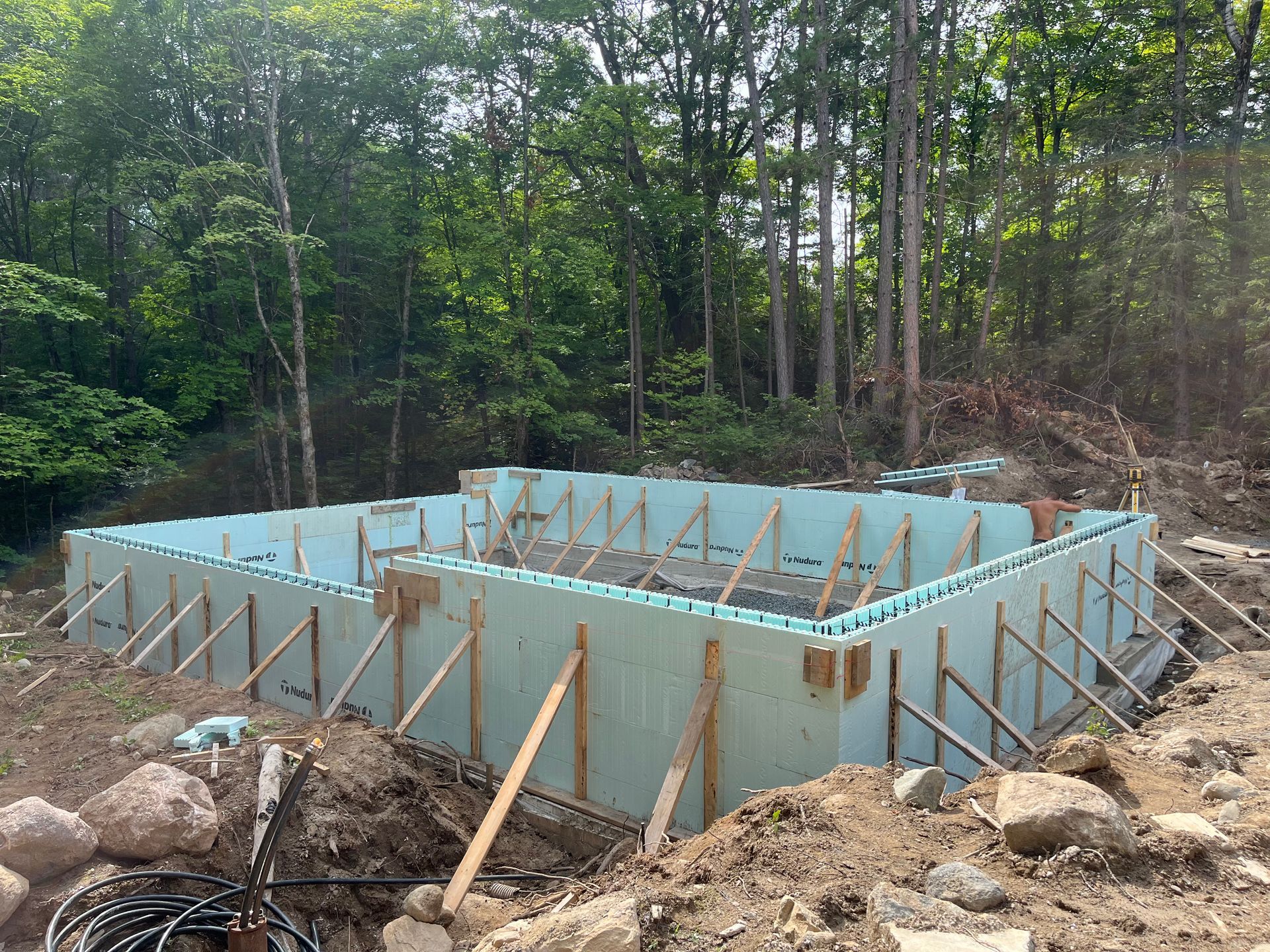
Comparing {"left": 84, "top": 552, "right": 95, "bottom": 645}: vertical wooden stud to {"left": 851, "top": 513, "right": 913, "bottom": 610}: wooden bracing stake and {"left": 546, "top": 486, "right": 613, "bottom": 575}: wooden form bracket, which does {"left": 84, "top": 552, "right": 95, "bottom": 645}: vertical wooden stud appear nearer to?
{"left": 546, "top": 486, "right": 613, "bottom": 575}: wooden form bracket

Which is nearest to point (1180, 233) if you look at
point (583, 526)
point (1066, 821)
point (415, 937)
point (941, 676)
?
point (583, 526)

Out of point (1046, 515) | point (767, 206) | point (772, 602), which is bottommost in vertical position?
point (772, 602)

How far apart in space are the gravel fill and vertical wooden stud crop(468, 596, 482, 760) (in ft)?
17.9

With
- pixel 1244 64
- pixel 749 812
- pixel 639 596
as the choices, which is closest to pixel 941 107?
pixel 1244 64

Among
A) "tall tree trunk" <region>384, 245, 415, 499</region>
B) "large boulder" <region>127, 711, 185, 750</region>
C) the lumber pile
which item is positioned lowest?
"large boulder" <region>127, 711, 185, 750</region>

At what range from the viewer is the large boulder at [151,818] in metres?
4.47

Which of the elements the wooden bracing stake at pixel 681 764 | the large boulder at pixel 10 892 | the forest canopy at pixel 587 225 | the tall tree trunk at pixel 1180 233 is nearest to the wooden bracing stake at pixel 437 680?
the wooden bracing stake at pixel 681 764

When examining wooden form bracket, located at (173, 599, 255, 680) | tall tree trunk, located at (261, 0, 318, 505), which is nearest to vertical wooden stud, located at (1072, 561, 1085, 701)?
wooden form bracket, located at (173, 599, 255, 680)

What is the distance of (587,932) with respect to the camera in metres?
3.40

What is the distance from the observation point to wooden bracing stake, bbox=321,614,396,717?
7.66 metres

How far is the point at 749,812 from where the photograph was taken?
470 centimetres

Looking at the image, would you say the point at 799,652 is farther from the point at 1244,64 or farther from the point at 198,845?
the point at 1244,64

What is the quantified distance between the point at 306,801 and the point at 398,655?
274 centimetres

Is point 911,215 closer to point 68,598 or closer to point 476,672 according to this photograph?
point 476,672
